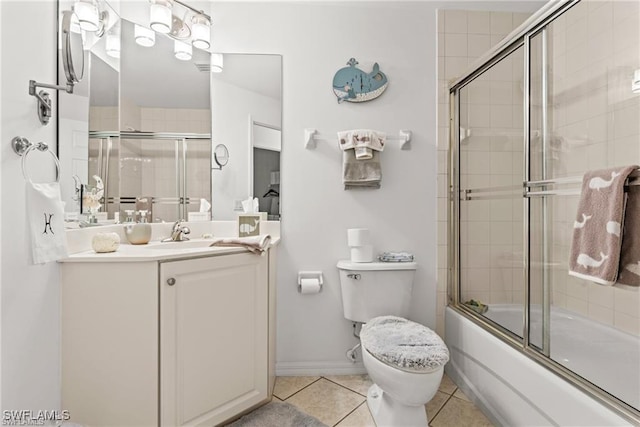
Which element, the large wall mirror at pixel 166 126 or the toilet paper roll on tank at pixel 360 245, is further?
the toilet paper roll on tank at pixel 360 245

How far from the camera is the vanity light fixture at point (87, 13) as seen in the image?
144 cm

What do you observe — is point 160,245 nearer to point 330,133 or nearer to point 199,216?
point 199,216

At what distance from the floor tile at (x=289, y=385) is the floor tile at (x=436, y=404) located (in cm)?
66

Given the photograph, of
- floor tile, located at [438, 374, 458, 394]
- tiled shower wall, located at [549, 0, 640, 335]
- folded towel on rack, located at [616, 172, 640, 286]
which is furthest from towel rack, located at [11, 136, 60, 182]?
floor tile, located at [438, 374, 458, 394]

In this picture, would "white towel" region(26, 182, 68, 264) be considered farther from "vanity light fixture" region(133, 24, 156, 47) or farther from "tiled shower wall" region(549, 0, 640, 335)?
"tiled shower wall" region(549, 0, 640, 335)

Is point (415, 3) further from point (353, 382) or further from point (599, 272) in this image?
point (353, 382)

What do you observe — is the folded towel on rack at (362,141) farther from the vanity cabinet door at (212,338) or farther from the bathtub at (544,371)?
the bathtub at (544,371)

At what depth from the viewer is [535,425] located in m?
1.35

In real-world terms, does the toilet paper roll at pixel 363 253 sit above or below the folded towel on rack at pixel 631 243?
below

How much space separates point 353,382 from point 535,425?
95cm

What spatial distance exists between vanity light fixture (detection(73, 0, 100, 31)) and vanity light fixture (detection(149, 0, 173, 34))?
385 mm

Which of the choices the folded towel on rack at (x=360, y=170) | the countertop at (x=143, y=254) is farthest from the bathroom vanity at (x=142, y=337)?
the folded towel on rack at (x=360, y=170)

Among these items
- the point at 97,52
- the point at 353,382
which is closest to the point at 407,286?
the point at 353,382

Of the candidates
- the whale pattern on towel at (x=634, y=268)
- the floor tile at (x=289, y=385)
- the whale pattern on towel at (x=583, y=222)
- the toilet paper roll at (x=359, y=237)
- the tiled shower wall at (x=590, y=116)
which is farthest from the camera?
the toilet paper roll at (x=359, y=237)
